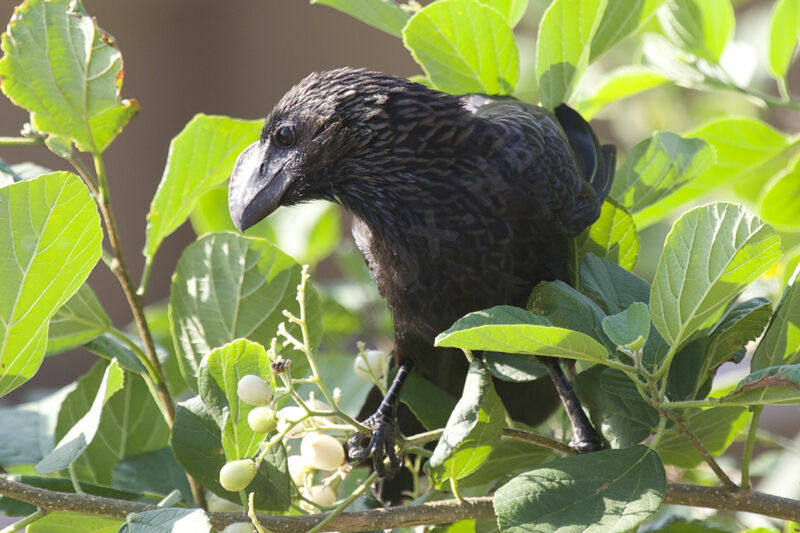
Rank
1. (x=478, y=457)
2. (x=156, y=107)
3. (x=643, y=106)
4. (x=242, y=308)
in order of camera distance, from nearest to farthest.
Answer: (x=478, y=457), (x=242, y=308), (x=643, y=106), (x=156, y=107)

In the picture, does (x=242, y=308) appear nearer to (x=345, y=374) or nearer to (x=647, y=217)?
(x=345, y=374)

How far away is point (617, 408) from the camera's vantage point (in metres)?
0.92

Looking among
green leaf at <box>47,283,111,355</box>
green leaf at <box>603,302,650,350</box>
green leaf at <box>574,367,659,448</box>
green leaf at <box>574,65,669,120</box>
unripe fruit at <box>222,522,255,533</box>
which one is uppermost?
green leaf at <box>574,65,669,120</box>

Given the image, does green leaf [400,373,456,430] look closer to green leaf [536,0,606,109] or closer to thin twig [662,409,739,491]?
thin twig [662,409,739,491]

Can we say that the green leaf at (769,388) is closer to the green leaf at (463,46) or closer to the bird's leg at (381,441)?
the bird's leg at (381,441)

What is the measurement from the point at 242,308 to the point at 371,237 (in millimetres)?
217

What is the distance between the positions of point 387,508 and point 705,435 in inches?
14.6

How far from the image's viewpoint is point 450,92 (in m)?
1.17

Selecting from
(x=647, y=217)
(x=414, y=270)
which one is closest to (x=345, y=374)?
(x=414, y=270)

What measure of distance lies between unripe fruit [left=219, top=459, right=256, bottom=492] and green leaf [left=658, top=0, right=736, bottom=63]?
0.84 m

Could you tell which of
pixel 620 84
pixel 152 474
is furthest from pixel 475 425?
pixel 620 84

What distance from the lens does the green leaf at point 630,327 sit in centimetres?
74

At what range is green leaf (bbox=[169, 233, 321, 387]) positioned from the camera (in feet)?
3.37

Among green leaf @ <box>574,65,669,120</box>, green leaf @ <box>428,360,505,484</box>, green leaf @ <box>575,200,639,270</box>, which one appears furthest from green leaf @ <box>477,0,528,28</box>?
green leaf @ <box>428,360,505,484</box>
